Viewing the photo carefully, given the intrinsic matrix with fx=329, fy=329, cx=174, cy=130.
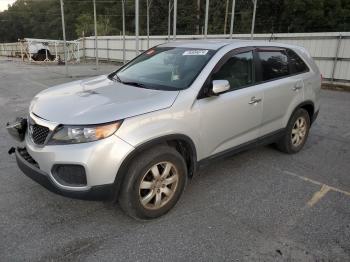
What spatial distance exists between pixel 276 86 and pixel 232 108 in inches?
38.4

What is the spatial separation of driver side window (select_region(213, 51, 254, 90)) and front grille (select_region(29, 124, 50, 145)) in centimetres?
181

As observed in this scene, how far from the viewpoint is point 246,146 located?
4.11 metres

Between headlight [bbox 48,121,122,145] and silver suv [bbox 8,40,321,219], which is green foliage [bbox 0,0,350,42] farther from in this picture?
headlight [bbox 48,121,122,145]

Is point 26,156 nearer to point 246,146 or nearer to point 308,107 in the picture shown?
point 246,146

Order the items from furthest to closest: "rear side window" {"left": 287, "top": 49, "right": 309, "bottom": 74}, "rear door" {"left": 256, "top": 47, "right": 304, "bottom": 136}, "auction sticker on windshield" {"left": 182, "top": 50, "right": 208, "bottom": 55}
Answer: "rear side window" {"left": 287, "top": 49, "right": 309, "bottom": 74} → "rear door" {"left": 256, "top": 47, "right": 304, "bottom": 136} → "auction sticker on windshield" {"left": 182, "top": 50, "right": 208, "bottom": 55}

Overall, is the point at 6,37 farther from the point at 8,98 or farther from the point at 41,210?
the point at 41,210

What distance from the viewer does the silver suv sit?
2.78 m

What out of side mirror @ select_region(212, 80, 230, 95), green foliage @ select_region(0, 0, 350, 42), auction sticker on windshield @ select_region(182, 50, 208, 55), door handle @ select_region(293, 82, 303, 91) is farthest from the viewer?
green foliage @ select_region(0, 0, 350, 42)

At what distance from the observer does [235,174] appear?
14.1ft

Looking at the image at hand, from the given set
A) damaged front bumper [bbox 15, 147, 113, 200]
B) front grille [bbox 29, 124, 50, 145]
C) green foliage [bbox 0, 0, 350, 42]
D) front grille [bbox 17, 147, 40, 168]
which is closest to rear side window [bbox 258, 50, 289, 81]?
damaged front bumper [bbox 15, 147, 113, 200]

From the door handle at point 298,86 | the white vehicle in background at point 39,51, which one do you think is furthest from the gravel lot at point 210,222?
the white vehicle in background at point 39,51

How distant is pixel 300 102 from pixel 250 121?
123 cm

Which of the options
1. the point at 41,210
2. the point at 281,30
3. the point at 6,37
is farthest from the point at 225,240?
the point at 6,37

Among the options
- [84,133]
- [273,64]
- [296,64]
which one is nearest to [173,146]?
[84,133]
